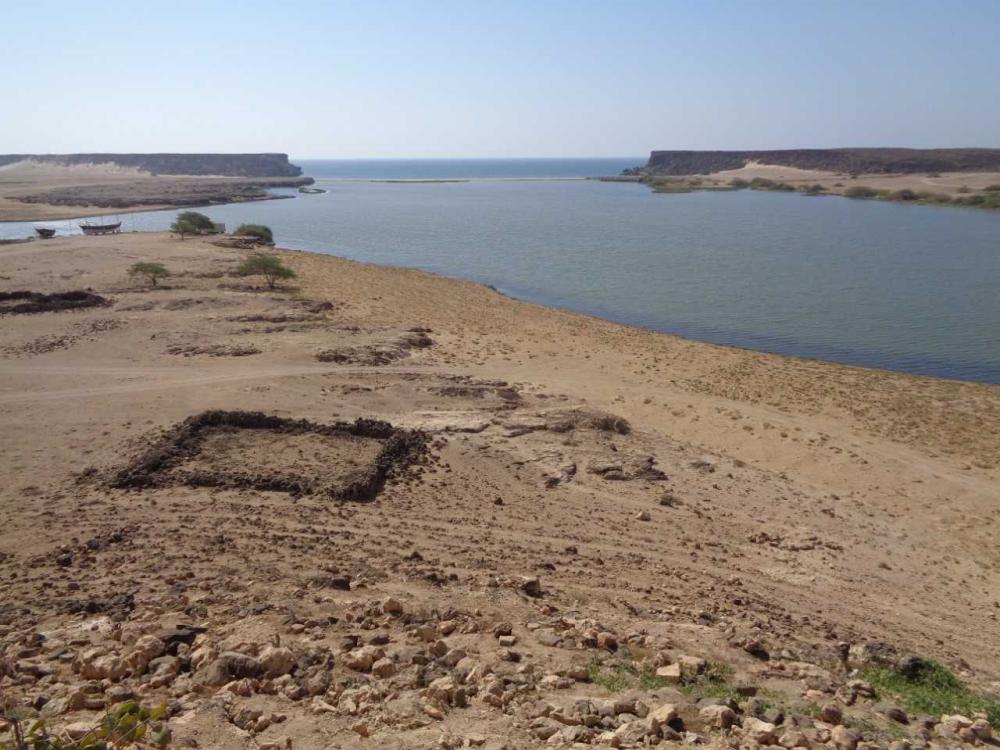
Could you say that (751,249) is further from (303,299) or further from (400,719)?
(400,719)

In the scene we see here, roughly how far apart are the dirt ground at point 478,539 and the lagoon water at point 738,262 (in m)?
6.86

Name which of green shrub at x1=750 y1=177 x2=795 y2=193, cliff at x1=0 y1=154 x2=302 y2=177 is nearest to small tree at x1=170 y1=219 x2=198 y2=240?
green shrub at x1=750 y1=177 x2=795 y2=193

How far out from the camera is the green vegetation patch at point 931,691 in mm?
6102

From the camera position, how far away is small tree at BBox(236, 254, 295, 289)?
92.5 ft

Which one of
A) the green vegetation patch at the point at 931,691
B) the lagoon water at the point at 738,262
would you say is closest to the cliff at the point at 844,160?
the lagoon water at the point at 738,262

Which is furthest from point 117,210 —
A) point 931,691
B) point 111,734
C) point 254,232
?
point 931,691

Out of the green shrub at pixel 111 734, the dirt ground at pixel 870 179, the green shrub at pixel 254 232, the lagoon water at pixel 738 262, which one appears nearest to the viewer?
the green shrub at pixel 111 734

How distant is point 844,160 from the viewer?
421 feet

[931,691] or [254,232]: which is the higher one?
[254,232]

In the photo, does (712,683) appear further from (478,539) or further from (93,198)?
(93,198)

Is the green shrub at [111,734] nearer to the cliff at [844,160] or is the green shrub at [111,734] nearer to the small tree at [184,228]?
the small tree at [184,228]

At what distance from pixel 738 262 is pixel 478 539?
117 feet

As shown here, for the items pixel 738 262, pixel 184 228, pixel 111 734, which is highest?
pixel 184 228

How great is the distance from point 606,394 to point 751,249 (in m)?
33.6
